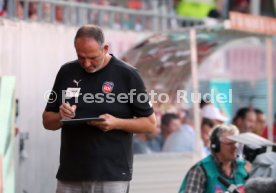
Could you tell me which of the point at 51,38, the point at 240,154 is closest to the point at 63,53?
the point at 51,38

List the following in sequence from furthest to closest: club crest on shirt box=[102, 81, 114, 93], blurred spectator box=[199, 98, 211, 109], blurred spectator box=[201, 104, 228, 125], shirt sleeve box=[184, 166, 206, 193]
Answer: blurred spectator box=[199, 98, 211, 109], blurred spectator box=[201, 104, 228, 125], shirt sleeve box=[184, 166, 206, 193], club crest on shirt box=[102, 81, 114, 93]

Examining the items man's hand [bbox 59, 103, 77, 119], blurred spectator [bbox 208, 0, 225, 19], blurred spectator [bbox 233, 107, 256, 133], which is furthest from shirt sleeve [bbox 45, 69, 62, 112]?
A: blurred spectator [bbox 208, 0, 225, 19]

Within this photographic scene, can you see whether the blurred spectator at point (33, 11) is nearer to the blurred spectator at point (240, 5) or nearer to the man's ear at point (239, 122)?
the man's ear at point (239, 122)

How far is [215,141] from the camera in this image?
7691 mm

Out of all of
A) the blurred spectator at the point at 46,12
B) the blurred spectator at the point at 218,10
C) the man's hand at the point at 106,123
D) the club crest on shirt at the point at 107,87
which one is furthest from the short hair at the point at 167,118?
the man's hand at the point at 106,123

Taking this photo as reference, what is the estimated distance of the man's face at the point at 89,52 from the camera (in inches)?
242

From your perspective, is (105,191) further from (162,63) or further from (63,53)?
(162,63)

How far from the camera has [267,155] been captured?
275 inches

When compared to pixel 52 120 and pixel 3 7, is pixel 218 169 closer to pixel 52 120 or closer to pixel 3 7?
pixel 52 120

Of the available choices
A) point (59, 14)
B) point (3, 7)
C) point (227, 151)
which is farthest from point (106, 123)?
point (59, 14)

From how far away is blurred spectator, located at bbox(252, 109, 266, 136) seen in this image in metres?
12.2

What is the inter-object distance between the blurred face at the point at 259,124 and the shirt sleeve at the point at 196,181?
5009 mm

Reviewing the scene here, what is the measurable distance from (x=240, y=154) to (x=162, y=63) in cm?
376

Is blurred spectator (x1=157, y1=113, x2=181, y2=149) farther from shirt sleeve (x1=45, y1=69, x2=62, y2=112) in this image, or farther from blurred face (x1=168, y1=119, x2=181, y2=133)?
shirt sleeve (x1=45, y1=69, x2=62, y2=112)
